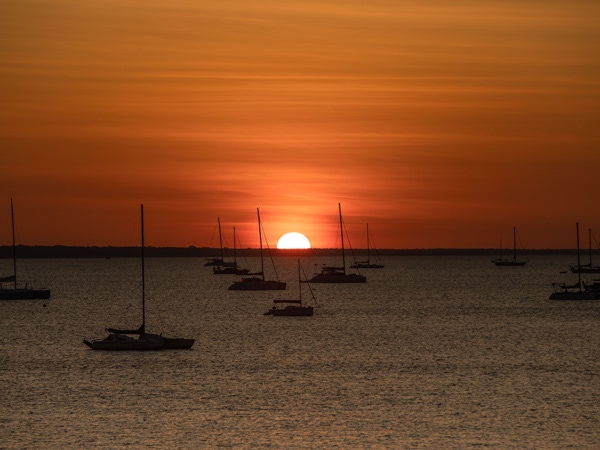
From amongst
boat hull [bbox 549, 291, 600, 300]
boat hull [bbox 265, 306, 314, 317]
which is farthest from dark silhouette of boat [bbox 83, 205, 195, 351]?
boat hull [bbox 549, 291, 600, 300]

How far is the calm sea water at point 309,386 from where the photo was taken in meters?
60.3

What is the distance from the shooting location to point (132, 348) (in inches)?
3912

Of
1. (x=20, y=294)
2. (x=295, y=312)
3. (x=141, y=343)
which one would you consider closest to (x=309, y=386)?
(x=141, y=343)

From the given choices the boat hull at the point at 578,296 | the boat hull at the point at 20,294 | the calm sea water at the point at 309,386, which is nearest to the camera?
the calm sea water at the point at 309,386

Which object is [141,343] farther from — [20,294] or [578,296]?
[578,296]

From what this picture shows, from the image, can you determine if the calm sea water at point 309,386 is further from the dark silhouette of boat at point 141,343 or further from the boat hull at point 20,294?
the boat hull at point 20,294

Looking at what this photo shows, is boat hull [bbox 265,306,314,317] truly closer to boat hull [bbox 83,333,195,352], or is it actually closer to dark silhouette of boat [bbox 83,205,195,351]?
dark silhouette of boat [bbox 83,205,195,351]

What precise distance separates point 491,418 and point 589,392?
44.5ft

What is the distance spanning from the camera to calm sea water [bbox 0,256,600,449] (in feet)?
198

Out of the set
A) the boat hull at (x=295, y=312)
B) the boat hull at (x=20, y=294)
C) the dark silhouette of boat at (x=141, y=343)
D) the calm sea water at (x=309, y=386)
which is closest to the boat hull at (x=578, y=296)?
the calm sea water at (x=309, y=386)

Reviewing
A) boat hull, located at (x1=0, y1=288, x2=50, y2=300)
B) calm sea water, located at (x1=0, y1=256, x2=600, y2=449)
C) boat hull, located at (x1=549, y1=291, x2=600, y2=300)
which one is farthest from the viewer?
boat hull, located at (x1=0, y1=288, x2=50, y2=300)

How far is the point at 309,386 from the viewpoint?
3105 inches

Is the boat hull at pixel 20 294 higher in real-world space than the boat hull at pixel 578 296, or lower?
higher

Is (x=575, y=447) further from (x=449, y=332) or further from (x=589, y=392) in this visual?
(x=449, y=332)
